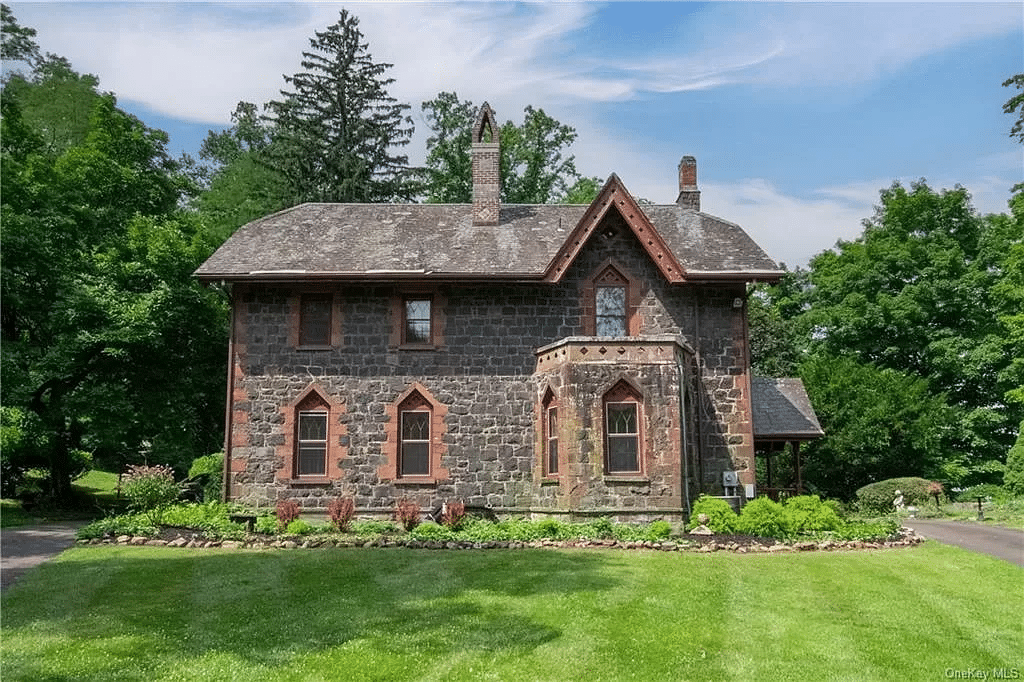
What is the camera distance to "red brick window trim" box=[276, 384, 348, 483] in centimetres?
2009

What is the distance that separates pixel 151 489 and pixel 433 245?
9300 millimetres

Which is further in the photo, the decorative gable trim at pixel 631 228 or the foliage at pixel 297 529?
the decorative gable trim at pixel 631 228

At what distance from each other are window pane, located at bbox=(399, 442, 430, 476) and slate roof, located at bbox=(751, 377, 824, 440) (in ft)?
30.0

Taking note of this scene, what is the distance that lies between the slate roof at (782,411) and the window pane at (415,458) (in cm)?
914

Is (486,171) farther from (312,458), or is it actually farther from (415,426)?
(312,458)

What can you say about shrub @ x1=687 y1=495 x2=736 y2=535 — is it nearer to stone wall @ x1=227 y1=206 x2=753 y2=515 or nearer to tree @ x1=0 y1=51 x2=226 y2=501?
stone wall @ x1=227 y1=206 x2=753 y2=515

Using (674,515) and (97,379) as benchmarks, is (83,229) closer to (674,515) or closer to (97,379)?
(97,379)

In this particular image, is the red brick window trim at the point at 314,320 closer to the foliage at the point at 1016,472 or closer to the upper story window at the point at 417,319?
the upper story window at the point at 417,319

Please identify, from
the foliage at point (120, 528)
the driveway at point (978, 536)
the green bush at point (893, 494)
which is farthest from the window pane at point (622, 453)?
the green bush at point (893, 494)

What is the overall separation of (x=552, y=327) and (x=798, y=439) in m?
7.92

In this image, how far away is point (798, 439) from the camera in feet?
74.3

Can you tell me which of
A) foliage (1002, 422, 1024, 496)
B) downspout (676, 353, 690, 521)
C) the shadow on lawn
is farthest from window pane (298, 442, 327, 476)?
foliage (1002, 422, 1024, 496)

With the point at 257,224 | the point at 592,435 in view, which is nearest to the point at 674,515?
the point at 592,435

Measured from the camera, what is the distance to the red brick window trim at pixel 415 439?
65.9ft
